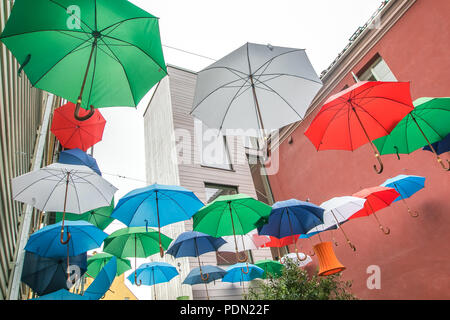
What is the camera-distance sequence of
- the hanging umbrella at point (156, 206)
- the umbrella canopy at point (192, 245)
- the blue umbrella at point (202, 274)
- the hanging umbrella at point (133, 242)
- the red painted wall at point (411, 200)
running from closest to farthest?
1. the hanging umbrella at point (156, 206)
2. the hanging umbrella at point (133, 242)
3. the umbrella canopy at point (192, 245)
4. the red painted wall at point (411, 200)
5. the blue umbrella at point (202, 274)

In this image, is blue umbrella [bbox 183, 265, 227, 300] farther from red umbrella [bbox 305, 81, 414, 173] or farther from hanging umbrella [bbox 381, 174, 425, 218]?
hanging umbrella [bbox 381, 174, 425, 218]

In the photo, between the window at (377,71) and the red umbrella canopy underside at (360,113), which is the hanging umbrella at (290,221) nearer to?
the red umbrella canopy underside at (360,113)

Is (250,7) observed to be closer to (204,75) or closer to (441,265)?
(204,75)

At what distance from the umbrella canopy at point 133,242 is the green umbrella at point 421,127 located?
497 centimetres

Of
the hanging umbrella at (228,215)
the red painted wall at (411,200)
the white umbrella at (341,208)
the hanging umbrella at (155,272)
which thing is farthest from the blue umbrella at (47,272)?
the red painted wall at (411,200)

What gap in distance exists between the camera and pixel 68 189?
4453 mm

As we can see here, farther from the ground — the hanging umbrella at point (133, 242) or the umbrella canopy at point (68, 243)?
the hanging umbrella at point (133, 242)

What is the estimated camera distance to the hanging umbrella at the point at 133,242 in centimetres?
581

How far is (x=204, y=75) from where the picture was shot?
175 inches

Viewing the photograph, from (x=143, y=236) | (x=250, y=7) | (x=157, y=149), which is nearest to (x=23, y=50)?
(x=143, y=236)

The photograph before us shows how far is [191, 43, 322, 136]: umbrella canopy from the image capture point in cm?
423

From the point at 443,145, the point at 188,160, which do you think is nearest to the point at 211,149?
the point at 188,160

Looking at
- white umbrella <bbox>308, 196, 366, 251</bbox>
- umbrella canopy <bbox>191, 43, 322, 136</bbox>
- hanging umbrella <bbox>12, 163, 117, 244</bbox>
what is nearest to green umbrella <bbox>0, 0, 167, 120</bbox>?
umbrella canopy <bbox>191, 43, 322, 136</bbox>

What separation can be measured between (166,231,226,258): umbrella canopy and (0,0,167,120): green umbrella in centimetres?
396
